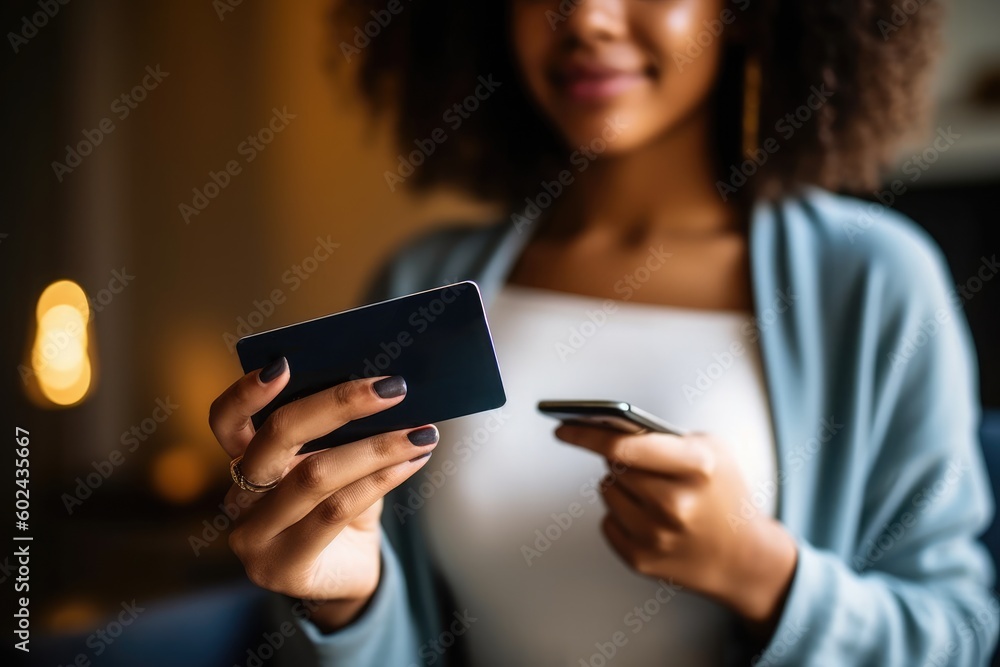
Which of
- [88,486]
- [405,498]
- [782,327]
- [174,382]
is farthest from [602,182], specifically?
[88,486]

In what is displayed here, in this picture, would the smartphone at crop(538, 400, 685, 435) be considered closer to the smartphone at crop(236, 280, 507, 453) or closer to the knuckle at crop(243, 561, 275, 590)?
the smartphone at crop(236, 280, 507, 453)

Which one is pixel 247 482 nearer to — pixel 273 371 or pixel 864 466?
pixel 273 371

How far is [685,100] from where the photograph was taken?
695mm

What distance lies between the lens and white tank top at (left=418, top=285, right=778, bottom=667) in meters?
0.63

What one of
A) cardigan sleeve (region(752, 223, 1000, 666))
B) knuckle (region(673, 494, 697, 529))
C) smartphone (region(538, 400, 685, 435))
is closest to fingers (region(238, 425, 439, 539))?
smartphone (region(538, 400, 685, 435))

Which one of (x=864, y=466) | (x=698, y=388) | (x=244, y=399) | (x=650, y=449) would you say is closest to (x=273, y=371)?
(x=244, y=399)

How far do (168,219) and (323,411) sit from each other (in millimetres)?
496

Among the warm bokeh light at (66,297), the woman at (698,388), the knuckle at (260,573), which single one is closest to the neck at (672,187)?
the woman at (698,388)

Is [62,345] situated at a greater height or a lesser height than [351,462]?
greater

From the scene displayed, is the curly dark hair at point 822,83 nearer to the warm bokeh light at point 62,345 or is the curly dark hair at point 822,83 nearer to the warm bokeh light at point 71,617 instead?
the warm bokeh light at point 62,345

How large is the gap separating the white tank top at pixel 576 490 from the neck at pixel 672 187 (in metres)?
0.09

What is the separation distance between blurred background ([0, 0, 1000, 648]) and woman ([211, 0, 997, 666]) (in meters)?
0.12

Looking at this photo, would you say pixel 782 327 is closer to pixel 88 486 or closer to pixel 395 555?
pixel 395 555

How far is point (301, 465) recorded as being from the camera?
0.45 m
